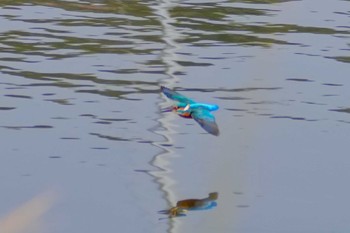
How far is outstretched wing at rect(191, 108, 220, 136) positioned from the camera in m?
4.81

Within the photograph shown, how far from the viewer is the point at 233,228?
4.61 m

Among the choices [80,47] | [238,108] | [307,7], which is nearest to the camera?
[238,108]

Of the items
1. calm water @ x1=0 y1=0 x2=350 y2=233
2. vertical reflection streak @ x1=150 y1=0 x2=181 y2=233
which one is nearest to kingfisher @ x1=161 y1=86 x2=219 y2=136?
calm water @ x1=0 y1=0 x2=350 y2=233

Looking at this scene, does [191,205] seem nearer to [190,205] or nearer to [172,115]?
[190,205]

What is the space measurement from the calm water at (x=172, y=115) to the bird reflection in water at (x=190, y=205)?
46 mm

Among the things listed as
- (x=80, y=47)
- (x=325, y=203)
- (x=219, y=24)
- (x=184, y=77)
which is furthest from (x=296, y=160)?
(x=219, y=24)

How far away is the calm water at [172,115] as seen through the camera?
4.83 metres

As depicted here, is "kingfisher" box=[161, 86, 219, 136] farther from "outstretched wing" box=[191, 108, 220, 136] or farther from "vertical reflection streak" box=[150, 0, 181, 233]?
"vertical reflection streak" box=[150, 0, 181, 233]

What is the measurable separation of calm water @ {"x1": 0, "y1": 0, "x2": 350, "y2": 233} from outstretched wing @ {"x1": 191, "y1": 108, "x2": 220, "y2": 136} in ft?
0.68

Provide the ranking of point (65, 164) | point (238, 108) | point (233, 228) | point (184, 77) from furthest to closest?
point (184, 77)
point (238, 108)
point (65, 164)
point (233, 228)

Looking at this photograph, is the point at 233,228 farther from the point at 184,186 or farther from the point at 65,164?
the point at 65,164

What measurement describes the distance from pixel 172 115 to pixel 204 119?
1323 mm

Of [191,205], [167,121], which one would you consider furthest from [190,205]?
[167,121]

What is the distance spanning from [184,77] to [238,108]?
0.62 m
